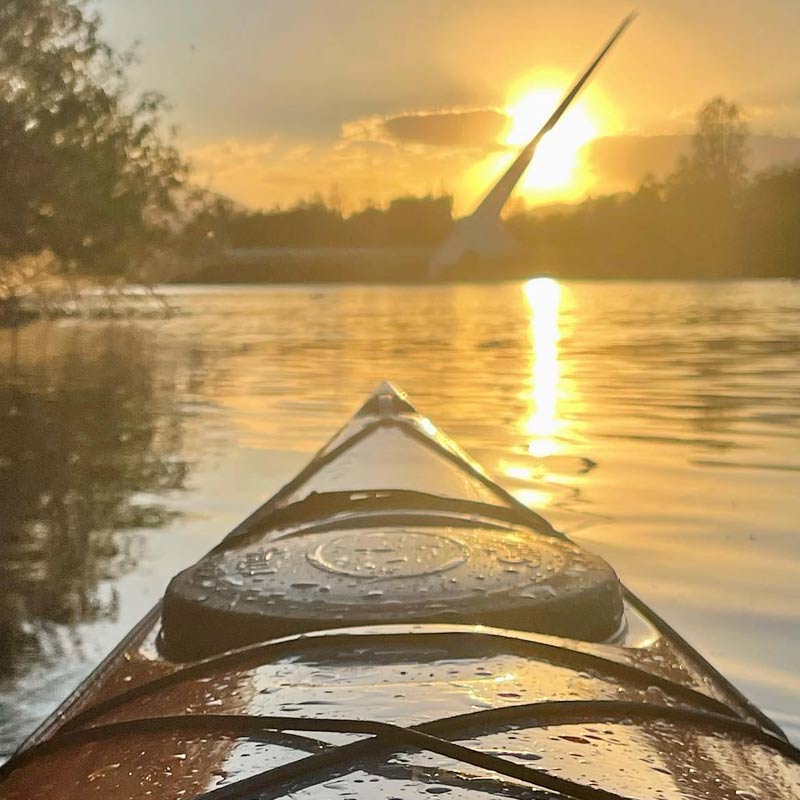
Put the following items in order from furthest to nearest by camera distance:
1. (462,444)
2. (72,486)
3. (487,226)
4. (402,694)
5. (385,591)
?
(462,444) < (72,486) < (487,226) < (385,591) < (402,694)

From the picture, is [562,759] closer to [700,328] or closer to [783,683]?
[783,683]

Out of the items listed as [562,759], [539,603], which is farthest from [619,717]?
[539,603]

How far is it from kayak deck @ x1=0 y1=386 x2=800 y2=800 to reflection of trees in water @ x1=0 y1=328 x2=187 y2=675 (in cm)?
198

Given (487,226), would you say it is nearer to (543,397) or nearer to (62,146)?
(543,397)

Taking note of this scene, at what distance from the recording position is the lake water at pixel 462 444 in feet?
14.7

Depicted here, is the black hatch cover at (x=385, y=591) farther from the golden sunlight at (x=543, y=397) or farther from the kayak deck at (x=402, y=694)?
the golden sunlight at (x=543, y=397)

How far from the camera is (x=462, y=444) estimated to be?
30.3ft

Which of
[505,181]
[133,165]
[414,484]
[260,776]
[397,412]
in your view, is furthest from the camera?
[133,165]

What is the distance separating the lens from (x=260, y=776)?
4.92 feet

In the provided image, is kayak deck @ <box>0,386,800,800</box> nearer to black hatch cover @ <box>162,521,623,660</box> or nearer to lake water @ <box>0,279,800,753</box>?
black hatch cover @ <box>162,521,623,660</box>

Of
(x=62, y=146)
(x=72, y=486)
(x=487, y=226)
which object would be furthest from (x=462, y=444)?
(x=62, y=146)

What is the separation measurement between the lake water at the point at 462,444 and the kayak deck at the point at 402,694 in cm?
117

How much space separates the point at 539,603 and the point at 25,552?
4.31 meters

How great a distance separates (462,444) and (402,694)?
7442mm
